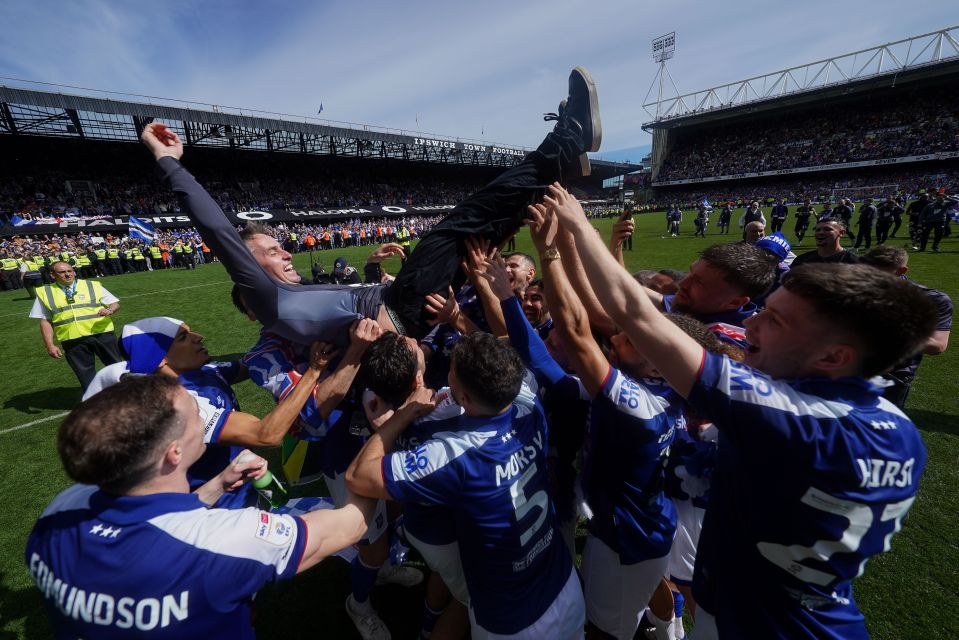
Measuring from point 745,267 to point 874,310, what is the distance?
59.9 inches

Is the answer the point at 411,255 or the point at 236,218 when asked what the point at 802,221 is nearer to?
the point at 411,255

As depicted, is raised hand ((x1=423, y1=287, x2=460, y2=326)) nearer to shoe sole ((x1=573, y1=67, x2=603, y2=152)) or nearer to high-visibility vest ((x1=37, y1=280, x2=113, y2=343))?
shoe sole ((x1=573, y1=67, x2=603, y2=152))

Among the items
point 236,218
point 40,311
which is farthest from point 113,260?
point 40,311

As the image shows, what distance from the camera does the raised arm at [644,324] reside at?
4.08ft

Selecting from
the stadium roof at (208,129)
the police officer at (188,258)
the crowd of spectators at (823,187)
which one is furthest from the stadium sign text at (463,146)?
the police officer at (188,258)

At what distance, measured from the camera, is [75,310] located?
584 cm

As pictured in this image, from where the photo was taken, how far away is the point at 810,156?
4309 cm

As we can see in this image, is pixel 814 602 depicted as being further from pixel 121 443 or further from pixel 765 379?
pixel 121 443

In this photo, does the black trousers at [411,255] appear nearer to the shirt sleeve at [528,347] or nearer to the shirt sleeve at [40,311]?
the shirt sleeve at [528,347]

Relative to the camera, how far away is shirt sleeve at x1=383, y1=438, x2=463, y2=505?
1.62m

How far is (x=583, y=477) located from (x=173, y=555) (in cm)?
176

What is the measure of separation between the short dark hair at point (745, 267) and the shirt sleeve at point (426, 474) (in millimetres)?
2003

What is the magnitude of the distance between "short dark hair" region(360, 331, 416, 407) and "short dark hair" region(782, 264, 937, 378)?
1.51 metres


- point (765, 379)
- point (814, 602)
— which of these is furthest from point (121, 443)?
point (814, 602)
